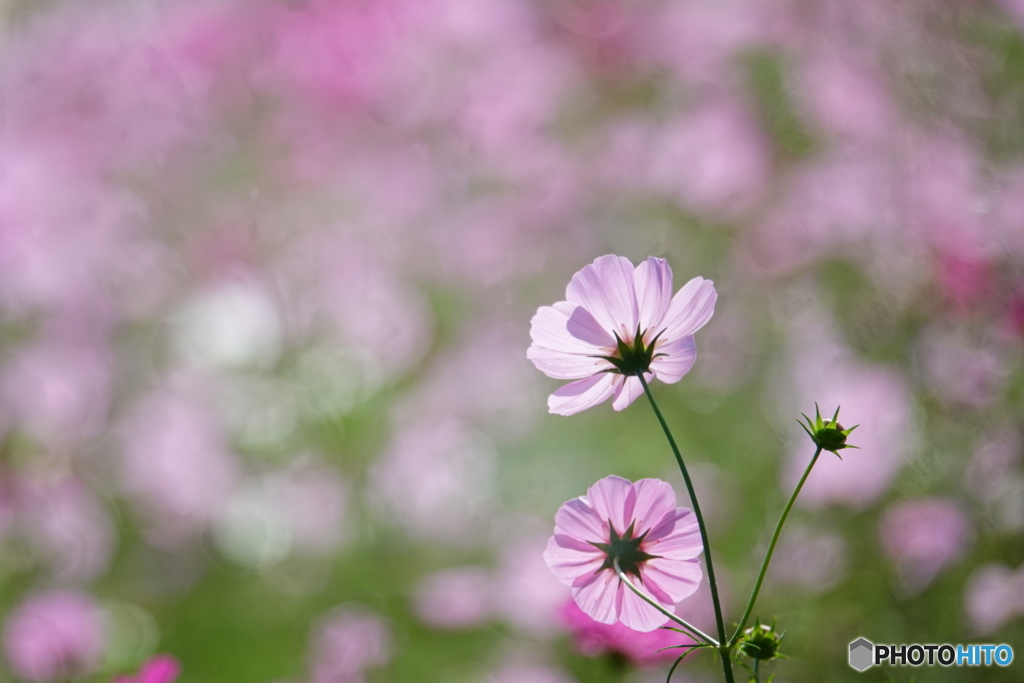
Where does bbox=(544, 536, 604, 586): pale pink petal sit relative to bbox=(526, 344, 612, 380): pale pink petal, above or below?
below

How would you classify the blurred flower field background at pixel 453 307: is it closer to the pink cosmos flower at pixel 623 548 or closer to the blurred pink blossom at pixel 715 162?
the blurred pink blossom at pixel 715 162

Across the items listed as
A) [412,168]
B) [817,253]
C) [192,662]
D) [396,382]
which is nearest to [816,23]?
[817,253]

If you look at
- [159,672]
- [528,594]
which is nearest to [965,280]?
[528,594]

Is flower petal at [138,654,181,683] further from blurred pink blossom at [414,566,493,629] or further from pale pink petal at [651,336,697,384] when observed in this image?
blurred pink blossom at [414,566,493,629]

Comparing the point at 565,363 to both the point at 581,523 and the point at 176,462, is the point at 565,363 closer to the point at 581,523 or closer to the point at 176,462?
the point at 581,523

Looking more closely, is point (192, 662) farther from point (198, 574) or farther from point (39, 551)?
point (39, 551)

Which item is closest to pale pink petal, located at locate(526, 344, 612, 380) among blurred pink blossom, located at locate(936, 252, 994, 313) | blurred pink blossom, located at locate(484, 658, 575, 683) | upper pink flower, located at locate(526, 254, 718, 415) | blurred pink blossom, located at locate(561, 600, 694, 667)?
upper pink flower, located at locate(526, 254, 718, 415)

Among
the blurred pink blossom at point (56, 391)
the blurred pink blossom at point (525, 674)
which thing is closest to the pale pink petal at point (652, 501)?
the blurred pink blossom at point (525, 674)

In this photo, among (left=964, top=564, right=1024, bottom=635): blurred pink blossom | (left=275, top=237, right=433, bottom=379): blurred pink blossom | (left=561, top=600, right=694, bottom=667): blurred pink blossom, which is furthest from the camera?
(left=275, top=237, right=433, bottom=379): blurred pink blossom
